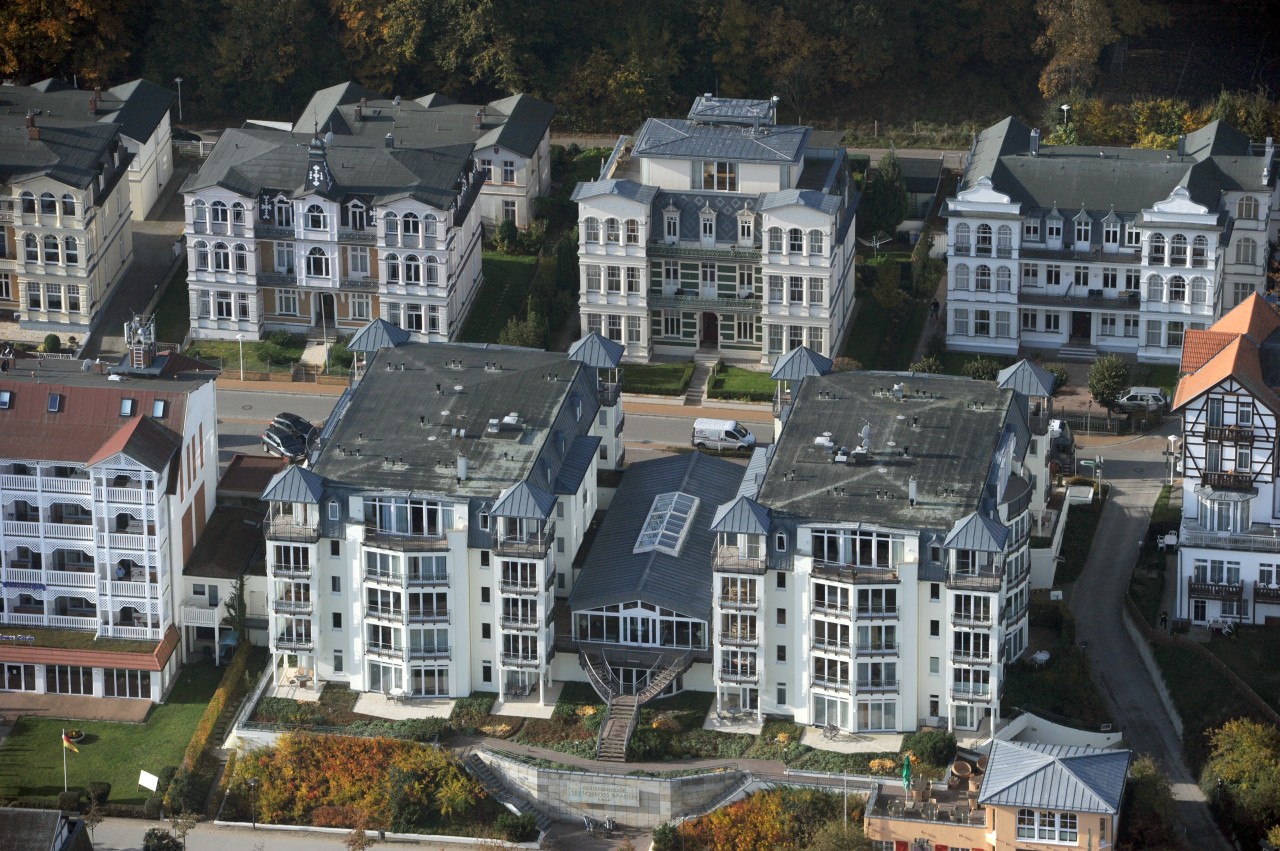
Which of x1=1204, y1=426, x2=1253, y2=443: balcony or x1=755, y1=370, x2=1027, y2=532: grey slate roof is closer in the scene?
x1=755, y1=370, x2=1027, y2=532: grey slate roof

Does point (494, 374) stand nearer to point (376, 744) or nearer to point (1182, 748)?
point (376, 744)

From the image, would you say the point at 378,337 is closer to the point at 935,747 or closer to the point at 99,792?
the point at 99,792

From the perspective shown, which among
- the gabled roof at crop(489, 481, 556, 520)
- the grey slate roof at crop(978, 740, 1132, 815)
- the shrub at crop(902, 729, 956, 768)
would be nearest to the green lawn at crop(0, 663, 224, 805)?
the gabled roof at crop(489, 481, 556, 520)

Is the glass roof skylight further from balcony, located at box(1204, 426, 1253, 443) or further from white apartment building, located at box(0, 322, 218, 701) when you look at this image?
balcony, located at box(1204, 426, 1253, 443)

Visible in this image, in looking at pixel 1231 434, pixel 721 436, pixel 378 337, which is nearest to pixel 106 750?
pixel 378 337

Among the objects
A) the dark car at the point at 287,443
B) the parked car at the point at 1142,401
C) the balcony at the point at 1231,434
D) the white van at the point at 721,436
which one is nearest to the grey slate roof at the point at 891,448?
the balcony at the point at 1231,434

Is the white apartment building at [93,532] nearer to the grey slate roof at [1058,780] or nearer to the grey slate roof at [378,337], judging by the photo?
the grey slate roof at [378,337]
